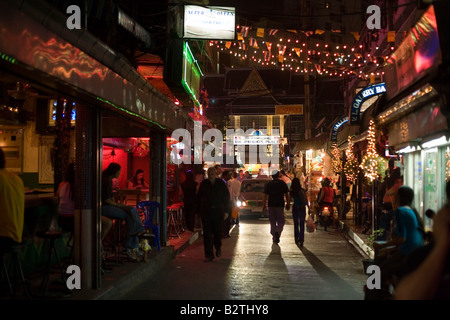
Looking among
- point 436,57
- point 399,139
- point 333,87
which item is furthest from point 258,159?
point 436,57

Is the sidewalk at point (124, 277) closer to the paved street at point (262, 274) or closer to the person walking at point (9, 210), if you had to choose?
the paved street at point (262, 274)

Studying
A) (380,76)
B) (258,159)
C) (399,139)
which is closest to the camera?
(399,139)

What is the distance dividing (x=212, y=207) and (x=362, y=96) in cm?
637

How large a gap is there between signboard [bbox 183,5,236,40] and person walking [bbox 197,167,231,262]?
3.57m

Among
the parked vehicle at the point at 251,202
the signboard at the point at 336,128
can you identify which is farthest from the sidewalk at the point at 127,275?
the signboard at the point at 336,128

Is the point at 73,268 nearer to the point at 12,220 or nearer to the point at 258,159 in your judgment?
the point at 12,220

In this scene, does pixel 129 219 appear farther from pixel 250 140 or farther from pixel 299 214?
pixel 250 140

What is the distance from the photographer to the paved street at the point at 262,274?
7898mm

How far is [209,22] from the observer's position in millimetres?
12539

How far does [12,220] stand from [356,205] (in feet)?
48.1

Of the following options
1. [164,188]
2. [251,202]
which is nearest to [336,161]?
[251,202]

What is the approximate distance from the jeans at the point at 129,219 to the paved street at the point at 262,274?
0.84 metres
